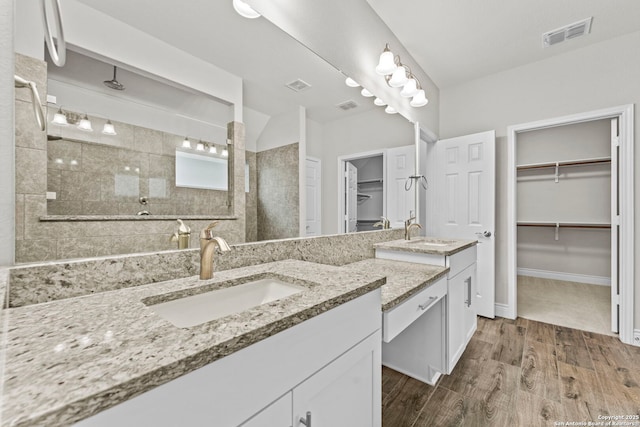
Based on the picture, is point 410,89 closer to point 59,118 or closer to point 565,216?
point 59,118

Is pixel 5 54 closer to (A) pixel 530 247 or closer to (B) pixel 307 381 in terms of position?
(B) pixel 307 381

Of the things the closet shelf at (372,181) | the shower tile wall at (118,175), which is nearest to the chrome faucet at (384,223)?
the closet shelf at (372,181)

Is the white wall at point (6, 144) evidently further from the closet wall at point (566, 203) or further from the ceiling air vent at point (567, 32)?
the closet wall at point (566, 203)

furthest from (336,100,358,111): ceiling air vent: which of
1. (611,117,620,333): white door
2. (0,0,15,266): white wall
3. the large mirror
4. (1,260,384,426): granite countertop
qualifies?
(611,117,620,333): white door

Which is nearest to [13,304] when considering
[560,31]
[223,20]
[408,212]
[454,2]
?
[223,20]

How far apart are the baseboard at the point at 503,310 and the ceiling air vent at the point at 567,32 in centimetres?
257

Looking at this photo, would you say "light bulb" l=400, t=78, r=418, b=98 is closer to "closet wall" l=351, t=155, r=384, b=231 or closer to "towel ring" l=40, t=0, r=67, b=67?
"closet wall" l=351, t=155, r=384, b=231

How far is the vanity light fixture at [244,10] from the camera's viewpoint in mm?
1091

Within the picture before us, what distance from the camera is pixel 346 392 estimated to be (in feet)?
2.67

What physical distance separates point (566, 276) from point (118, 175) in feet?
18.4

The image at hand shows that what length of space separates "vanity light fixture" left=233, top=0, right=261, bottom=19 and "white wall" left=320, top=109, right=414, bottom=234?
610 mm

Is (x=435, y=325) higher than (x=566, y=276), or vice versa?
(x=435, y=325)

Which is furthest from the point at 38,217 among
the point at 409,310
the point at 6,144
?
the point at 409,310

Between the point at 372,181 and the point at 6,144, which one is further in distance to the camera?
the point at 372,181
